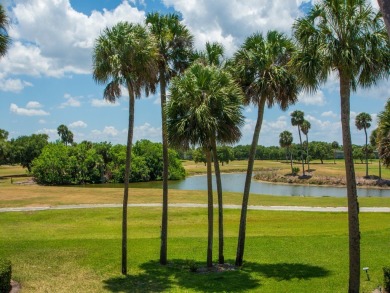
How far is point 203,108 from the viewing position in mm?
16297

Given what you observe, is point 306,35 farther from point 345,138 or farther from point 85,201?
point 85,201

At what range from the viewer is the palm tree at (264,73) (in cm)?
1768

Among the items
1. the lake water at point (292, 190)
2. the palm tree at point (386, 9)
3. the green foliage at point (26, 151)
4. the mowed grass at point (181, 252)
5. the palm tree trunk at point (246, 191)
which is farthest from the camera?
the green foliage at point (26, 151)

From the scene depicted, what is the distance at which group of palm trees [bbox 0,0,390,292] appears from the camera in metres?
11.9

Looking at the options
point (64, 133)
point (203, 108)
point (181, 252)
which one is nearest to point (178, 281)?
point (181, 252)

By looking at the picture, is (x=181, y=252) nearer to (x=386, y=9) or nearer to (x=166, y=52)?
(x=166, y=52)

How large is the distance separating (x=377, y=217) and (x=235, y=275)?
1965cm

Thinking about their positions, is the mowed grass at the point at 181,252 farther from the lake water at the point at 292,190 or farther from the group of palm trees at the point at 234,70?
the lake water at the point at 292,190

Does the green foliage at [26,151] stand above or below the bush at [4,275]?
above

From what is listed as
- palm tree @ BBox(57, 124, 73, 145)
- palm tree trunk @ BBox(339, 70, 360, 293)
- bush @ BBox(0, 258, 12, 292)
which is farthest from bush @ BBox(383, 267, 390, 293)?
palm tree @ BBox(57, 124, 73, 145)

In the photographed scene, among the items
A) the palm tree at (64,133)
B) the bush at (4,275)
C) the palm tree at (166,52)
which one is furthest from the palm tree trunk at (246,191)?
→ the palm tree at (64,133)

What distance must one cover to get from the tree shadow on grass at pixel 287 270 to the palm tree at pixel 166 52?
4207 millimetres

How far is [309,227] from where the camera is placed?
27953mm

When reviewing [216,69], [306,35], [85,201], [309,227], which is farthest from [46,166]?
[306,35]
